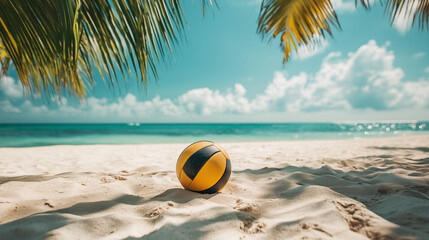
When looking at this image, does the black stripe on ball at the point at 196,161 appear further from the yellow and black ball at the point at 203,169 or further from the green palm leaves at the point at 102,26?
the green palm leaves at the point at 102,26

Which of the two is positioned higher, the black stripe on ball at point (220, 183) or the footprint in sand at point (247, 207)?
the black stripe on ball at point (220, 183)

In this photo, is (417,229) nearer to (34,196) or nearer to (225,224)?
(225,224)

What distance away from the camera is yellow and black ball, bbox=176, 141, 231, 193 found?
7.72ft

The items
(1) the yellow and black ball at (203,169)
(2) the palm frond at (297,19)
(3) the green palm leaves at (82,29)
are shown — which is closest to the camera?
(3) the green palm leaves at (82,29)

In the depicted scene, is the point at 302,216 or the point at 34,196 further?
the point at 34,196

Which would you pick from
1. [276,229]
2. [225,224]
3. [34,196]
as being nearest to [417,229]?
[276,229]

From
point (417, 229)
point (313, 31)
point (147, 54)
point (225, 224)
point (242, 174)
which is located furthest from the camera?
point (313, 31)

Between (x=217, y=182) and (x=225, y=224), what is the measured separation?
0.77 metres

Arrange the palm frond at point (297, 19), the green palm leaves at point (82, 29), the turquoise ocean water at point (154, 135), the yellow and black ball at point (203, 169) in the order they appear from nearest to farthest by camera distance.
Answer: the green palm leaves at point (82, 29), the yellow and black ball at point (203, 169), the palm frond at point (297, 19), the turquoise ocean water at point (154, 135)

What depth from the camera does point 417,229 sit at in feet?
4.81

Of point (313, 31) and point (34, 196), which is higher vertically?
point (313, 31)

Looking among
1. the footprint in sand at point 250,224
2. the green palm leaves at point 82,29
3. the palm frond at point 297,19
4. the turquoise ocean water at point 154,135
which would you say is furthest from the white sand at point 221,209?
the turquoise ocean water at point 154,135

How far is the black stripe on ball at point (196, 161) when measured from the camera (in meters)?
2.36

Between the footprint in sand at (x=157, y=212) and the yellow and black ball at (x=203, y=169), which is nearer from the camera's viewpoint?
the footprint in sand at (x=157, y=212)
